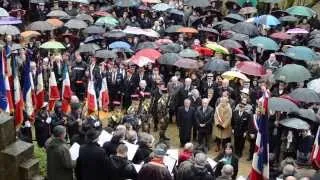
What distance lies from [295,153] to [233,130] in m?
1.82

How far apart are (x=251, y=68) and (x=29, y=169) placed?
8794 millimetres

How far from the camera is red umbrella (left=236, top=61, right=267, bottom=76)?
1705cm

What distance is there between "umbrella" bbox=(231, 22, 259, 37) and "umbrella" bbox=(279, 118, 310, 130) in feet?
24.0

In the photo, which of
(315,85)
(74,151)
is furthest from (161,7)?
(74,151)

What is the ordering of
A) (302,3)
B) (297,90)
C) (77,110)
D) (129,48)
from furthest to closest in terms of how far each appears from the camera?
(302,3), (129,48), (297,90), (77,110)

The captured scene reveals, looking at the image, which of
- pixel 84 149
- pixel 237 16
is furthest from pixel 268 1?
pixel 84 149

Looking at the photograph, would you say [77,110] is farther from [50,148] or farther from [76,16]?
[76,16]

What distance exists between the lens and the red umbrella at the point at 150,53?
58.6 feet

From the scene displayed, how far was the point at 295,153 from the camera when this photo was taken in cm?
1399

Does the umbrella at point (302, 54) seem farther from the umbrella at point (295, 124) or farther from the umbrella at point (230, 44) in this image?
the umbrella at point (295, 124)

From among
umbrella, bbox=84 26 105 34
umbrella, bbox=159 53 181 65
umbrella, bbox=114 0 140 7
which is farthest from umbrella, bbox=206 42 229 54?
umbrella, bbox=114 0 140 7

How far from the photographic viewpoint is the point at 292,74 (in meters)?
16.5

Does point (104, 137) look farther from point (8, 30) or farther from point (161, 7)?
point (161, 7)

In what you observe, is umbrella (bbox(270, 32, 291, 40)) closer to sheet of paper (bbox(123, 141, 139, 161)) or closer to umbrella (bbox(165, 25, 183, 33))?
umbrella (bbox(165, 25, 183, 33))
